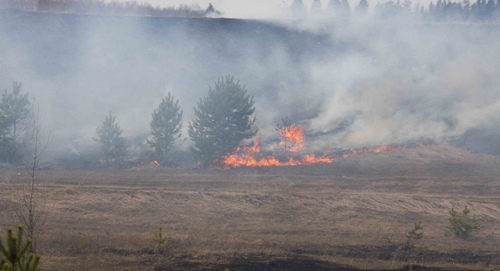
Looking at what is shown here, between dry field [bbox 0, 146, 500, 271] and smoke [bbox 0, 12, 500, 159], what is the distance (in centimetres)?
937

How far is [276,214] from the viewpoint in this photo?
893 inches

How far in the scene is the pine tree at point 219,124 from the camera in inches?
1416

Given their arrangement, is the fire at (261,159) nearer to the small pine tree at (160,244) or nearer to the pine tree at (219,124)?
the pine tree at (219,124)

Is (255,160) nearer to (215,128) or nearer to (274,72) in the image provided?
(215,128)

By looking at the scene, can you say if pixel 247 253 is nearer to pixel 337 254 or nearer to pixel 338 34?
pixel 337 254

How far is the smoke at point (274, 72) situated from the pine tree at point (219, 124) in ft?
25.7

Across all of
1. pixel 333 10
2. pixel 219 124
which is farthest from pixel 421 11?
pixel 219 124

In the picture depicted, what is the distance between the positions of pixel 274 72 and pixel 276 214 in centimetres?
3785

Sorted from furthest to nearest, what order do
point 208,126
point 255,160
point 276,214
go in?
point 255,160 < point 208,126 < point 276,214

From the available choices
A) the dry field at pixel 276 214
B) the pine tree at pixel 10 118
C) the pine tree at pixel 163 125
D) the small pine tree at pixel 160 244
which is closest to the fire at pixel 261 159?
the dry field at pixel 276 214

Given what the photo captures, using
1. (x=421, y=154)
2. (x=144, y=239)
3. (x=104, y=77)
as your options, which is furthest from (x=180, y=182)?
(x=104, y=77)

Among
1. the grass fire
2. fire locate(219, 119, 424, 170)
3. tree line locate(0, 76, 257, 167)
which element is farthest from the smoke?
tree line locate(0, 76, 257, 167)

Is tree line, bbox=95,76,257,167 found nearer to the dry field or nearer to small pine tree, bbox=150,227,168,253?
the dry field

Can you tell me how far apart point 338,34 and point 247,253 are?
175 feet
